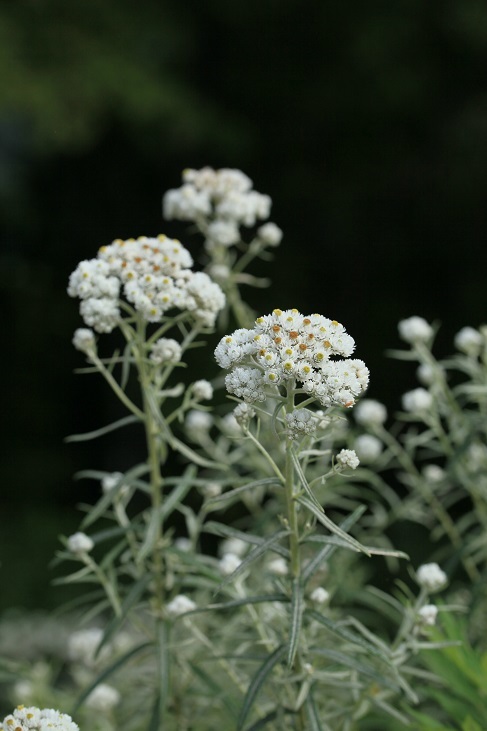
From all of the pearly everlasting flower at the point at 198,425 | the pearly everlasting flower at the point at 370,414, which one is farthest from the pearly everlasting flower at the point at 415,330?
the pearly everlasting flower at the point at 198,425

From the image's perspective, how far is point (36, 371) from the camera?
7.87 m

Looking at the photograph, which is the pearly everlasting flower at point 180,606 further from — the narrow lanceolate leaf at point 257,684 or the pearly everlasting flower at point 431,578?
the pearly everlasting flower at point 431,578

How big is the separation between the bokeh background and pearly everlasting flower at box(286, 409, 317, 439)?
4.82m

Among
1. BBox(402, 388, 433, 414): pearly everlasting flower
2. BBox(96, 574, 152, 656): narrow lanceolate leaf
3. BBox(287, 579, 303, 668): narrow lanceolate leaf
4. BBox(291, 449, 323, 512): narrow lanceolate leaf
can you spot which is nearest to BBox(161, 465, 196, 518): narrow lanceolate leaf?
BBox(96, 574, 152, 656): narrow lanceolate leaf

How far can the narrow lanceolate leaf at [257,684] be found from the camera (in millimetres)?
1502

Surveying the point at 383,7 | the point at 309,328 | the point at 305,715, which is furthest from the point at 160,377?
the point at 383,7

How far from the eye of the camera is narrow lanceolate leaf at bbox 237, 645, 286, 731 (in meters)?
1.50

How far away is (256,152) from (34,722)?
6.08 m

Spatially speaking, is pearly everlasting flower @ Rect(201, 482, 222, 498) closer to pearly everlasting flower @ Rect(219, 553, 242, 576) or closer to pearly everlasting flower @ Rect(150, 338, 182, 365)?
pearly everlasting flower @ Rect(219, 553, 242, 576)

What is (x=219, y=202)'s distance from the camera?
2.53 m

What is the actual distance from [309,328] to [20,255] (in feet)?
21.0

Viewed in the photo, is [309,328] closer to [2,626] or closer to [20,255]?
[2,626]

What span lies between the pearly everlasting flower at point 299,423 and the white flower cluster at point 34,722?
495 millimetres

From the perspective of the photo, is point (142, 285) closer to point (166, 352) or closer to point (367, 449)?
point (166, 352)
